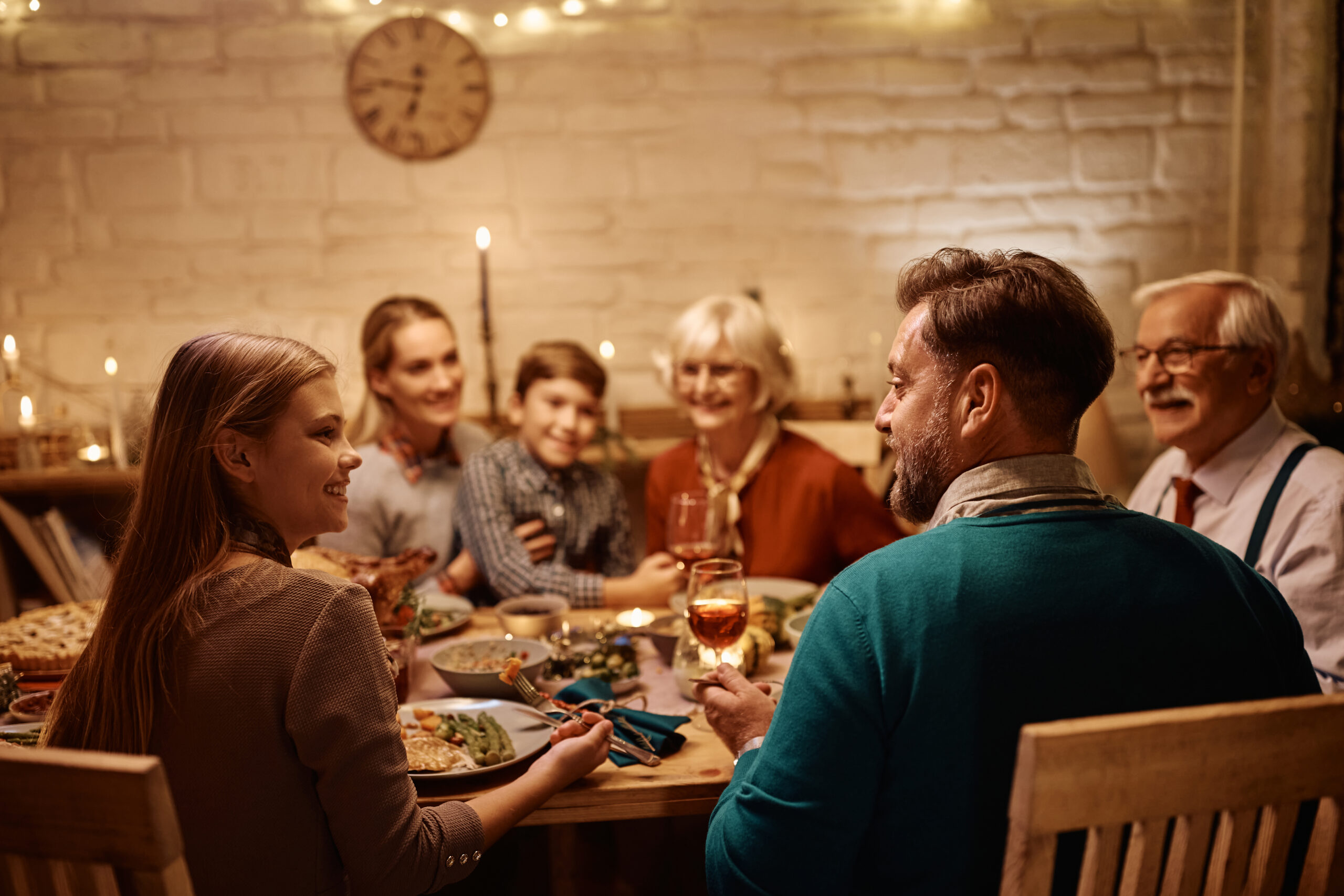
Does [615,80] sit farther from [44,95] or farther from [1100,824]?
[1100,824]

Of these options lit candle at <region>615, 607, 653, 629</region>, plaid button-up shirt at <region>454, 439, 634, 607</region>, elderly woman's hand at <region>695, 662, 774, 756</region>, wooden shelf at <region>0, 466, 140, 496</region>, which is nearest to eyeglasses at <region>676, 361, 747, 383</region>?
plaid button-up shirt at <region>454, 439, 634, 607</region>

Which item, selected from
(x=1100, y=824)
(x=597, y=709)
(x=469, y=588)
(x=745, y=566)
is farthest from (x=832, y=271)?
(x=1100, y=824)

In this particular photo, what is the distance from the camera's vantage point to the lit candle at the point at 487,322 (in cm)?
287

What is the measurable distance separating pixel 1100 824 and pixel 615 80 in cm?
305

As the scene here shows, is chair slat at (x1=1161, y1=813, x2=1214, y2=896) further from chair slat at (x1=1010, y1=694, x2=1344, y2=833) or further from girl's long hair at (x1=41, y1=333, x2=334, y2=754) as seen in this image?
girl's long hair at (x1=41, y1=333, x2=334, y2=754)

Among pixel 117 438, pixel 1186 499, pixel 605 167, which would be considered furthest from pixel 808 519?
pixel 117 438

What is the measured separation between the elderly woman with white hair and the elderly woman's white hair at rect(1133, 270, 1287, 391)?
3.32 ft

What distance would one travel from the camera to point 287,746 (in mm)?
1066

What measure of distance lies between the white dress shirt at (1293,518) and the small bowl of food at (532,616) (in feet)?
4.03

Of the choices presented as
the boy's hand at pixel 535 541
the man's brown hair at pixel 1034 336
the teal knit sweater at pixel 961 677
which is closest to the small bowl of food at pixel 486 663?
the teal knit sweater at pixel 961 677

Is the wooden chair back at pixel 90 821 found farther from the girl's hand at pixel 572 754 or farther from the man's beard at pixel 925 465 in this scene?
the man's beard at pixel 925 465

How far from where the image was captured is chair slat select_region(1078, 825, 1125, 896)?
857mm

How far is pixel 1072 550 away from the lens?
38.7 inches

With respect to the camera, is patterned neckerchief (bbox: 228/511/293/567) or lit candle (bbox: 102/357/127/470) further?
lit candle (bbox: 102/357/127/470)
